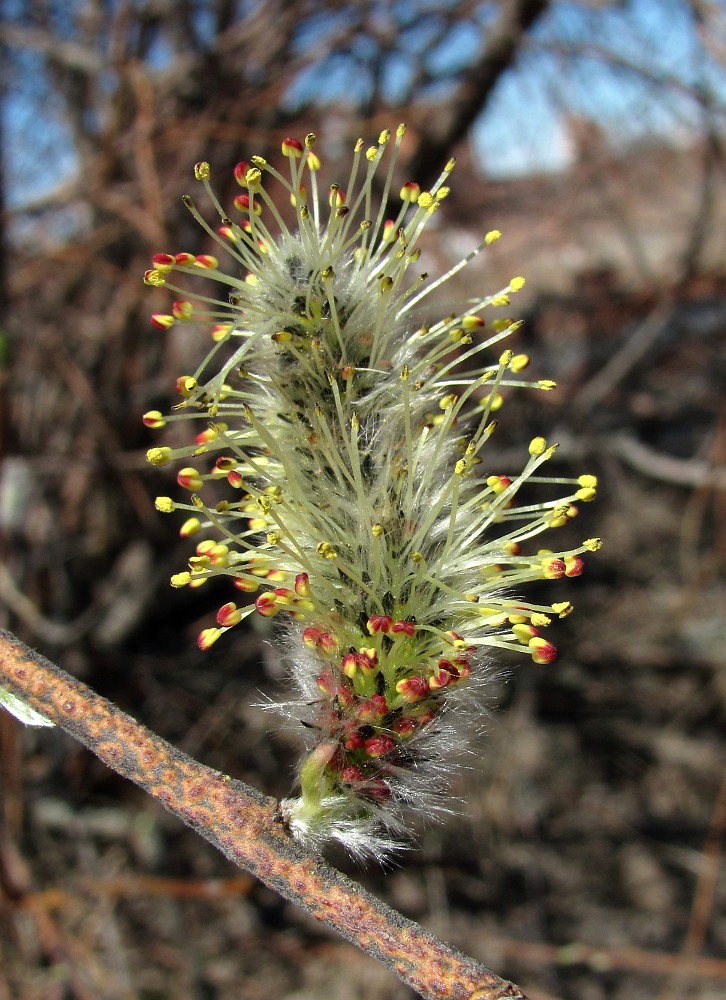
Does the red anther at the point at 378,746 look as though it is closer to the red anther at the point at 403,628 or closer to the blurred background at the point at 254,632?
the red anther at the point at 403,628

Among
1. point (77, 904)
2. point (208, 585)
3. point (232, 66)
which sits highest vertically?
point (232, 66)

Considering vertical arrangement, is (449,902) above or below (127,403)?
below

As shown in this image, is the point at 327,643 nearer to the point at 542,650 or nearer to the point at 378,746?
the point at 378,746

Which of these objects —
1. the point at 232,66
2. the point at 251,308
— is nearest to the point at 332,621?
the point at 251,308

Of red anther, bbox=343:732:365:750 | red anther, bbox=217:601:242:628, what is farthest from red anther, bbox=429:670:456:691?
red anther, bbox=217:601:242:628

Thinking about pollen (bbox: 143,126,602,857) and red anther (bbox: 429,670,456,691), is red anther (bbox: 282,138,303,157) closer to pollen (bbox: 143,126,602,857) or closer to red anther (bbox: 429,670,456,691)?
pollen (bbox: 143,126,602,857)

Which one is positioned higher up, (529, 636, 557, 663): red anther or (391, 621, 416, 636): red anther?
(529, 636, 557, 663): red anther

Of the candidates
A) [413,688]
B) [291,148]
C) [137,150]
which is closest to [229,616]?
[413,688]

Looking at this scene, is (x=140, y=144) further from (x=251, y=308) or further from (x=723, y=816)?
(x=723, y=816)
